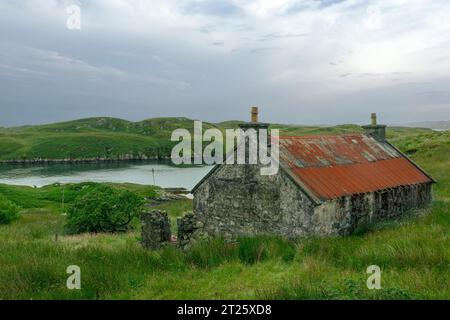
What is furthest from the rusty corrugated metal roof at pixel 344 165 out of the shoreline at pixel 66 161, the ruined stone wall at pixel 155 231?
→ the shoreline at pixel 66 161

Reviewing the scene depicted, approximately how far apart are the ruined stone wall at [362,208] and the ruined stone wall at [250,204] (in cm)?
63

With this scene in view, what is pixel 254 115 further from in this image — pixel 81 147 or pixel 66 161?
pixel 81 147

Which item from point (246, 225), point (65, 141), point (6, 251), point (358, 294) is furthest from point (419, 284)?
point (65, 141)

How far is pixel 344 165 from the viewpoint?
58.7 feet

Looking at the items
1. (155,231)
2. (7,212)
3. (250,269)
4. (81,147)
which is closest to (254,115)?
(155,231)

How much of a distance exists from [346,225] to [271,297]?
7.80m

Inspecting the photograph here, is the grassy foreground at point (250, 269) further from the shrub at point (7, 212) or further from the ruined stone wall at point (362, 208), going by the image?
the shrub at point (7, 212)

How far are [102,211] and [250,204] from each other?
10304mm

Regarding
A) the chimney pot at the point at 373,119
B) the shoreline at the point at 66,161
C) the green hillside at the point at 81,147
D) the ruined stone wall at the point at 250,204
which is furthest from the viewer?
the green hillside at the point at 81,147

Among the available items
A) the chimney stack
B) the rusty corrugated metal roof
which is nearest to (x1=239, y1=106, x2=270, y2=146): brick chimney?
the chimney stack

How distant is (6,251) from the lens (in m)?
13.8

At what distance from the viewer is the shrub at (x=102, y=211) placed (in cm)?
2281

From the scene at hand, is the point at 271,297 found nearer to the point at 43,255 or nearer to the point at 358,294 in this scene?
the point at 358,294

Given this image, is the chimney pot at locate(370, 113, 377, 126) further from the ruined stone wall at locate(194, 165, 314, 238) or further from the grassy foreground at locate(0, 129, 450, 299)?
the ruined stone wall at locate(194, 165, 314, 238)
